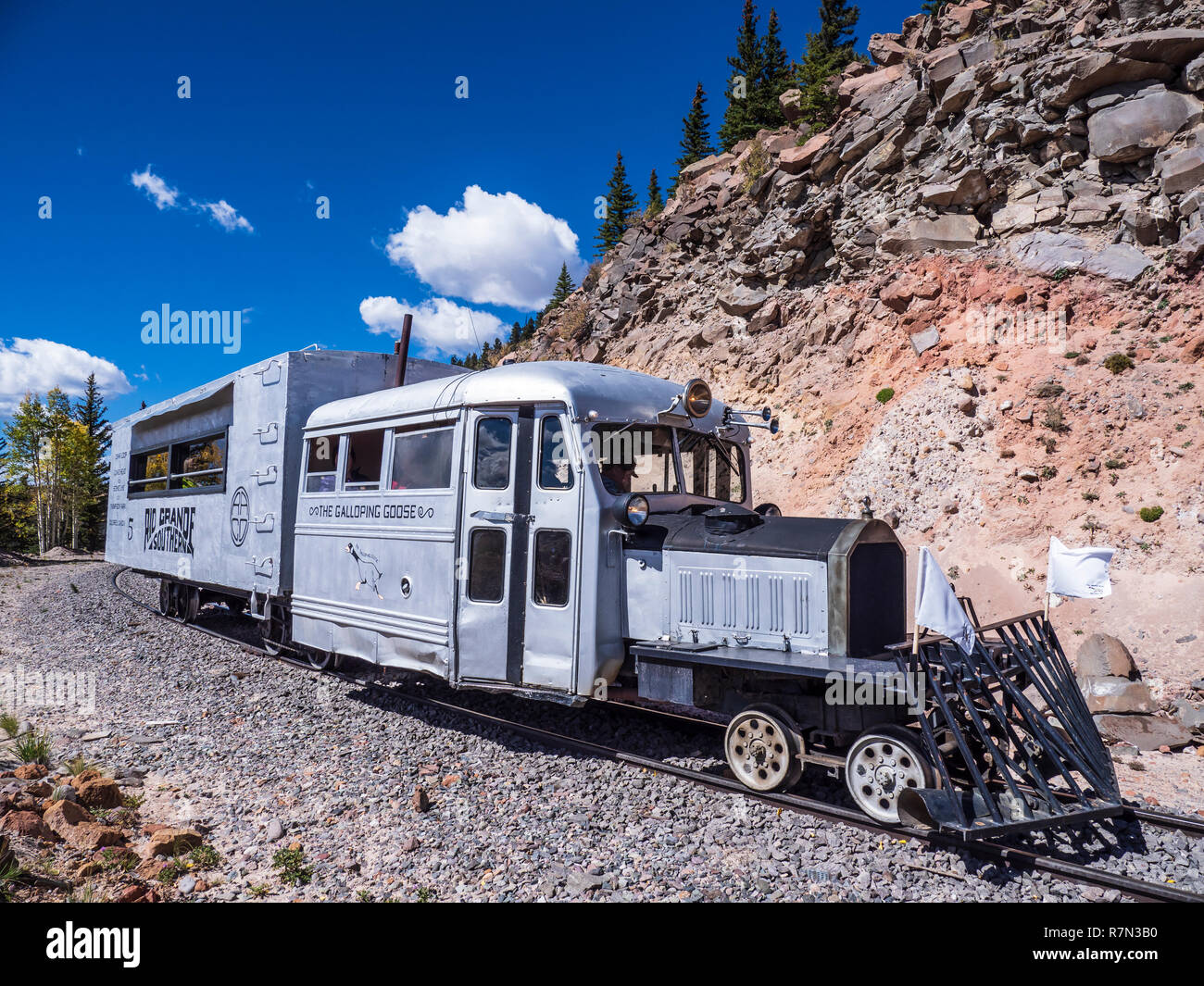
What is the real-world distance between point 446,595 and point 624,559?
6.21 ft

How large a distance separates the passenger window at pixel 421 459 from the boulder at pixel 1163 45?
63.6 ft

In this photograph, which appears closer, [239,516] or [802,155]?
[239,516]

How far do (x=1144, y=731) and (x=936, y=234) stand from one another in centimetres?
1472

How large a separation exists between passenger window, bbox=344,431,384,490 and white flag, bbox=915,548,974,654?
5799 millimetres

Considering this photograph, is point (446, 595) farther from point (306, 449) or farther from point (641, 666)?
point (306, 449)

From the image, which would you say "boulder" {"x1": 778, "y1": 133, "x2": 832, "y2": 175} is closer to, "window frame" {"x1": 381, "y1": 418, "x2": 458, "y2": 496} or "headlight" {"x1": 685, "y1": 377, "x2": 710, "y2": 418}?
"headlight" {"x1": 685, "y1": 377, "x2": 710, "y2": 418}

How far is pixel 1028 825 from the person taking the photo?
4402 millimetres

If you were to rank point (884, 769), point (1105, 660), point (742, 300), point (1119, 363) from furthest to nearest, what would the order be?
point (742, 300), point (1119, 363), point (1105, 660), point (884, 769)

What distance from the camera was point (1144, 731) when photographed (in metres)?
8.06

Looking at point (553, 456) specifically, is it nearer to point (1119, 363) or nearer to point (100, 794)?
point (100, 794)

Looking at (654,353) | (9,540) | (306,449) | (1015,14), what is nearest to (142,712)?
(306,449)

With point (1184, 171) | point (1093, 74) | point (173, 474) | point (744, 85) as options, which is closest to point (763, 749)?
point (173, 474)

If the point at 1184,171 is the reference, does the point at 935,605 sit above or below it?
below

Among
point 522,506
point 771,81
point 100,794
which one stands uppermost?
point 771,81
